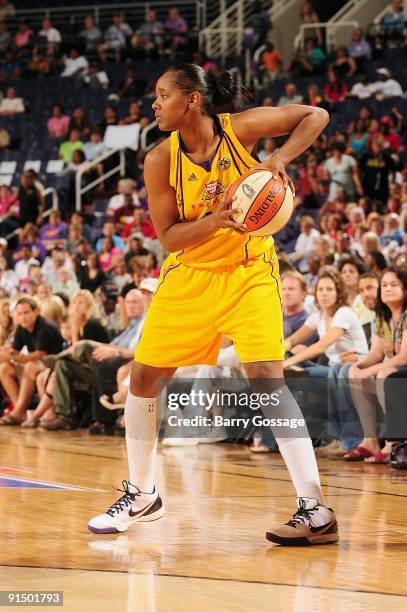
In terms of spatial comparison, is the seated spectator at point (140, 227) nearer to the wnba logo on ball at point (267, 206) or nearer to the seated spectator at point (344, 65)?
the seated spectator at point (344, 65)

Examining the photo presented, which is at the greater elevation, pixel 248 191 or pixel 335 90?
pixel 335 90

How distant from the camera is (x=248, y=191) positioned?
13.7 feet

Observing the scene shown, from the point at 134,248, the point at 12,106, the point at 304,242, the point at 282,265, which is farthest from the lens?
the point at 12,106

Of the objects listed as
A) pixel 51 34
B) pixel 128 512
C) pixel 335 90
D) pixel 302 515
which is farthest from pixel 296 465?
pixel 51 34

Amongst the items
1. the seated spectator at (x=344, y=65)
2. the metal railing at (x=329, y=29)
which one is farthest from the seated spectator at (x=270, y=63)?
the seated spectator at (x=344, y=65)

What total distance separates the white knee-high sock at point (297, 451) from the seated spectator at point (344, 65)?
12.6m

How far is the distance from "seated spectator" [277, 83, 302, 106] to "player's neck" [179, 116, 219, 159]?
11596mm

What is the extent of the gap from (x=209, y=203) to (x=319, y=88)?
12.4 m

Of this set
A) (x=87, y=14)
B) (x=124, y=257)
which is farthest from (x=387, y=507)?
(x=87, y=14)

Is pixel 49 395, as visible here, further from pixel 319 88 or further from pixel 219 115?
pixel 319 88

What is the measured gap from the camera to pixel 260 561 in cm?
399

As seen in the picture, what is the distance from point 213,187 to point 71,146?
44.3ft

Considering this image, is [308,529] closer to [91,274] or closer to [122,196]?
[91,274]

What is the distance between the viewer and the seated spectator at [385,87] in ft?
51.0
